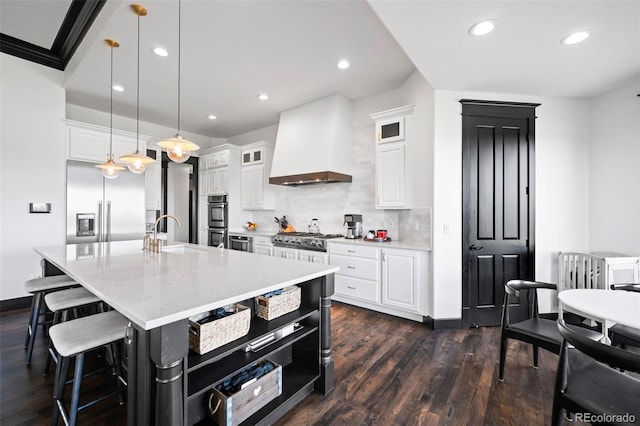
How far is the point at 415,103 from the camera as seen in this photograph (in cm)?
344

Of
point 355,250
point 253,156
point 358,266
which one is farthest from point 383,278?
point 253,156

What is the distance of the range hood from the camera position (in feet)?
13.3

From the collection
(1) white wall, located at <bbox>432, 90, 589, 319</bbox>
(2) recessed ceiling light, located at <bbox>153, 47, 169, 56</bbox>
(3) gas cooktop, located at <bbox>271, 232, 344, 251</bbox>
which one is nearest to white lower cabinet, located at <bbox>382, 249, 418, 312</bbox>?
(1) white wall, located at <bbox>432, 90, 589, 319</bbox>

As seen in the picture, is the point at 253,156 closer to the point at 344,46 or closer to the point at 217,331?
the point at 344,46

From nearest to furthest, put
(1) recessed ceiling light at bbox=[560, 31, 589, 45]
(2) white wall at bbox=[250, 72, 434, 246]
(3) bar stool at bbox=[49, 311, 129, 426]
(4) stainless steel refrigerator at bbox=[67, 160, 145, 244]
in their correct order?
(3) bar stool at bbox=[49, 311, 129, 426] < (1) recessed ceiling light at bbox=[560, 31, 589, 45] < (2) white wall at bbox=[250, 72, 434, 246] < (4) stainless steel refrigerator at bbox=[67, 160, 145, 244]

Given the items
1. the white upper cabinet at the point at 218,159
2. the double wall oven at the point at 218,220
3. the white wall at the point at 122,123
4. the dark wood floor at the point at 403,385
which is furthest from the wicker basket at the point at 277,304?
the white wall at the point at 122,123

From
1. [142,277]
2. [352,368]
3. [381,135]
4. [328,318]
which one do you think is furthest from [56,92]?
[352,368]

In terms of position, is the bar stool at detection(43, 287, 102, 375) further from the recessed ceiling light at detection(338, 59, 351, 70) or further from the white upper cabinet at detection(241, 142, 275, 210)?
the white upper cabinet at detection(241, 142, 275, 210)

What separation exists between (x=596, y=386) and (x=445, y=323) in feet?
5.61

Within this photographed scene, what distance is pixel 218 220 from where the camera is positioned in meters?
5.72

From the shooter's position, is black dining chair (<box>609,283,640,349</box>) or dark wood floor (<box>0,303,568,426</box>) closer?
dark wood floor (<box>0,303,568,426</box>)

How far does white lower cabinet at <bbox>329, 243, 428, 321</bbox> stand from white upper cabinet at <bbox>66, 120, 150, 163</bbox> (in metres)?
3.83

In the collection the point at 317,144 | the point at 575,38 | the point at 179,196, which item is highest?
the point at 575,38

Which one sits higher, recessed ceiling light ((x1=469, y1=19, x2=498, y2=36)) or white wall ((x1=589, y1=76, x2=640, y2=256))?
recessed ceiling light ((x1=469, y1=19, x2=498, y2=36))
